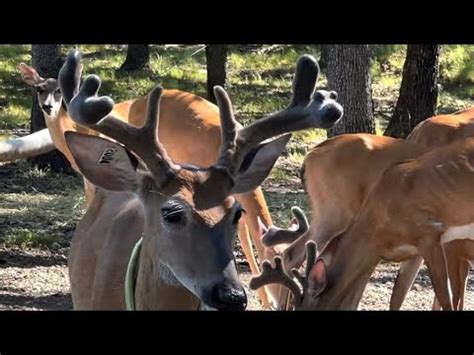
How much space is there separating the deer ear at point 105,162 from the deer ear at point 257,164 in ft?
1.33

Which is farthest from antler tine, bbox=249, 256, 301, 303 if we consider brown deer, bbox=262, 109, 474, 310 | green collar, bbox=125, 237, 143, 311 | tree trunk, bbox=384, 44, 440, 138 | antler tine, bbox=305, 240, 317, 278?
tree trunk, bbox=384, 44, 440, 138

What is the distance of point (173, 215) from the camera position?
3.80 metres

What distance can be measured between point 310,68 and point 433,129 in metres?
3.38

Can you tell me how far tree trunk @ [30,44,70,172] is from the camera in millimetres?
11758

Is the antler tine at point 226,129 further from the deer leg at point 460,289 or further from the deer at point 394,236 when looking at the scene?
the deer leg at point 460,289

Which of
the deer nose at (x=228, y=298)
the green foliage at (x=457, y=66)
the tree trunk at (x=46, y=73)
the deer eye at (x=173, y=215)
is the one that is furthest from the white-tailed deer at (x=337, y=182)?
the green foliage at (x=457, y=66)

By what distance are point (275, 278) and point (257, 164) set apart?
5.75ft

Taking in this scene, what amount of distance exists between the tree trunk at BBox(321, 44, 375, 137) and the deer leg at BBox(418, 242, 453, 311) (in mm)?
3720

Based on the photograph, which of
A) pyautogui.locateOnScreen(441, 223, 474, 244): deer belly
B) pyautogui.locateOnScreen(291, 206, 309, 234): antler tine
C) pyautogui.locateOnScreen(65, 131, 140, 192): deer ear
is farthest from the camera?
pyautogui.locateOnScreen(441, 223, 474, 244): deer belly

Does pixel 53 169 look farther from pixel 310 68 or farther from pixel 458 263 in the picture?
pixel 310 68

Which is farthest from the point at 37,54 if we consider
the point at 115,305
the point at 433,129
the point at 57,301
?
→ the point at 115,305

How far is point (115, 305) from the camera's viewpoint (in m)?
4.52

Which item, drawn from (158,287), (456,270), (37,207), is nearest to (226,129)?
(158,287)

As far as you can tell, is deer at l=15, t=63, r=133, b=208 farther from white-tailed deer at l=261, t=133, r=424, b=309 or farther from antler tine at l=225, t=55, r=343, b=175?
antler tine at l=225, t=55, r=343, b=175
